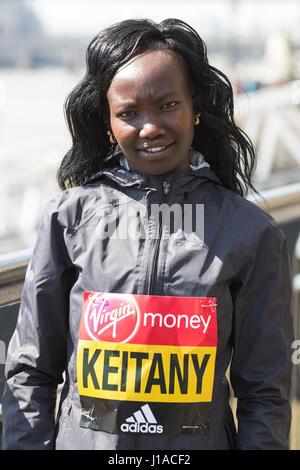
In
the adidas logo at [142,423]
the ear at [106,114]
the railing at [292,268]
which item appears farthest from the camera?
the railing at [292,268]

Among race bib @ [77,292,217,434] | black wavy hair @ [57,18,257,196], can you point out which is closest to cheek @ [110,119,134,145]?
black wavy hair @ [57,18,257,196]

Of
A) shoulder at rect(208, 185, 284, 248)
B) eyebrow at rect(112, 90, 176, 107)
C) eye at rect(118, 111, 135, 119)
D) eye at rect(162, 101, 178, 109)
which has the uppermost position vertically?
eyebrow at rect(112, 90, 176, 107)

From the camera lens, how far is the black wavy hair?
Answer: 1.74 m

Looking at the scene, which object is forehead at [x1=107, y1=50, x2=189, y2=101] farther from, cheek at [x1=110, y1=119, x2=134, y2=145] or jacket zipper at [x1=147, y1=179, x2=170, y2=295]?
jacket zipper at [x1=147, y1=179, x2=170, y2=295]

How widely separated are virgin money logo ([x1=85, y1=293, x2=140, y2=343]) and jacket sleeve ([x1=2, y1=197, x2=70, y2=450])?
102mm

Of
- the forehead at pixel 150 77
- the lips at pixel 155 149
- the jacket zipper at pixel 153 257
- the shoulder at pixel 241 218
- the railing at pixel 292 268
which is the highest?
Answer: the forehead at pixel 150 77

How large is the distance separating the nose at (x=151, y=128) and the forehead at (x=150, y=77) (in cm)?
6

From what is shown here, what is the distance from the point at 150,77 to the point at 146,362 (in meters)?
0.66

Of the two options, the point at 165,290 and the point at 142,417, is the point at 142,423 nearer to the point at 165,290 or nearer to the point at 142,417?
the point at 142,417

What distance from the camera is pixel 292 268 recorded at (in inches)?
126

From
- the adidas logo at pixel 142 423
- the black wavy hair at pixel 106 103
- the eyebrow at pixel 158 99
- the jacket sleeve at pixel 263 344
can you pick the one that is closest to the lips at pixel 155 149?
the eyebrow at pixel 158 99

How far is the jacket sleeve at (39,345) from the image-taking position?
1678 mm

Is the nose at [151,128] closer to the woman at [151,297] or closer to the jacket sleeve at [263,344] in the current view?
the woman at [151,297]

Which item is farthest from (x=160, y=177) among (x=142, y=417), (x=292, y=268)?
(x=292, y=268)
